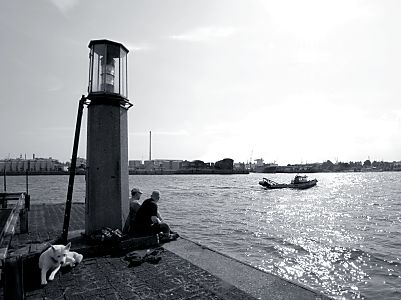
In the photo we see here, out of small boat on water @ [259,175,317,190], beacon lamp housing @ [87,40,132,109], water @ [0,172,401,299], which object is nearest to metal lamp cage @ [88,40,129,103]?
beacon lamp housing @ [87,40,132,109]

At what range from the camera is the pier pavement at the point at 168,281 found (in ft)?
14.0

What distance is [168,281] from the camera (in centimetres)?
473

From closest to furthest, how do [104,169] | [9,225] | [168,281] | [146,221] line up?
[168,281] < [9,225] < [104,169] < [146,221]

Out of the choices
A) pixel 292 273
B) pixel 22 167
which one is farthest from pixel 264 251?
pixel 22 167

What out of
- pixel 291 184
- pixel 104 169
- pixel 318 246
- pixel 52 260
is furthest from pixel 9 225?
pixel 291 184

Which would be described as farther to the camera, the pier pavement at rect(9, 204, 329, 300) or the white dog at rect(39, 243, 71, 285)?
the white dog at rect(39, 243, 71, 285)

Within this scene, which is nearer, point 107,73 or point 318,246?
point 107,73

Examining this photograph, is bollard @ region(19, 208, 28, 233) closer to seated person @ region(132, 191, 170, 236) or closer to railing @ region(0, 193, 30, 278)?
railing @ region(0, 193, 30, 278)

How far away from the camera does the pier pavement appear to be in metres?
4.27

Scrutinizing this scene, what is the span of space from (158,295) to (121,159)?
345 cm

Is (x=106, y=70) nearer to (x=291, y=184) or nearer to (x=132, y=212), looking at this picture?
(x=132, y=212)

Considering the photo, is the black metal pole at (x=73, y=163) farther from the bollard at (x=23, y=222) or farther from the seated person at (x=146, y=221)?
the bollard at (x=23, y=222)

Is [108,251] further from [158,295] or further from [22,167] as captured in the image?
[22,167]

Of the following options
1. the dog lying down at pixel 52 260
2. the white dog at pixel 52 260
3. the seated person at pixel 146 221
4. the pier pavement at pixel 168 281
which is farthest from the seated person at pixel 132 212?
the white dog at pixel 52 260
